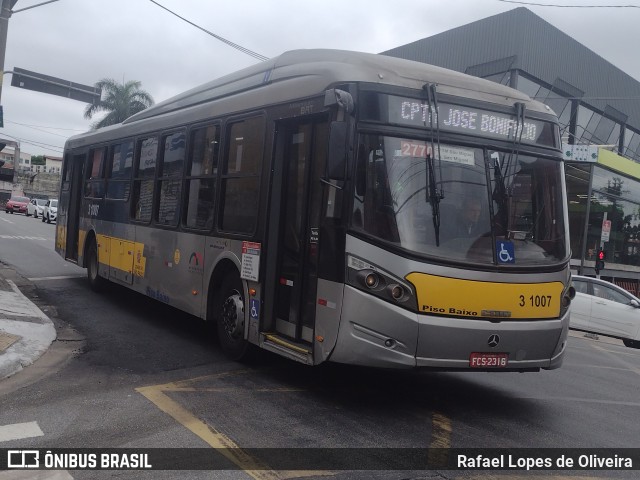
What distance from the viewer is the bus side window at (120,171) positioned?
11.3 meters

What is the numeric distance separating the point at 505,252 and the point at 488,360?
3.34 ft

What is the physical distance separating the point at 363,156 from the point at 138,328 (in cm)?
550

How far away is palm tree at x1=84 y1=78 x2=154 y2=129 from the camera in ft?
155

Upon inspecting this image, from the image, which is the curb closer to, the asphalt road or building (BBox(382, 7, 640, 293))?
the asphalt road

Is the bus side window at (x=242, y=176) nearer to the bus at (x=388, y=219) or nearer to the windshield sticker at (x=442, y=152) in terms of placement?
the bus at (x=388, y=219)

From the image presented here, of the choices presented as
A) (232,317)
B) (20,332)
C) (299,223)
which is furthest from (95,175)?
(299,223)

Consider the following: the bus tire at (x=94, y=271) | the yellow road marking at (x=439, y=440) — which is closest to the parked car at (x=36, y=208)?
the bus tire at (x=94, y=271)

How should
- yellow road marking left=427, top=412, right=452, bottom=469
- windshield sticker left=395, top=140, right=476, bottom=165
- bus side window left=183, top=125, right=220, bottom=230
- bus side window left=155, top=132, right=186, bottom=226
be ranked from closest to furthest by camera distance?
yellow road marking left=427, top=412, right=452, bottom=469
windshield sticker left=395, top=140, right=476, bottom=165
bus side window left=183, top=125, right=220, bottom=230
bus side window left=155, top=132, right=186, bottom=226

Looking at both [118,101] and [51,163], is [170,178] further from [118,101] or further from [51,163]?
[51,163]

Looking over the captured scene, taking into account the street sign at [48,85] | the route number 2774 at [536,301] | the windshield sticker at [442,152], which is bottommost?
the route number 2774 at [536,301]

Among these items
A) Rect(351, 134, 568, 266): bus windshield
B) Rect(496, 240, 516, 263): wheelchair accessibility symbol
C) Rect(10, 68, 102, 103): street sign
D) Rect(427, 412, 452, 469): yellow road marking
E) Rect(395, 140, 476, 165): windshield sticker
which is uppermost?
Rect(10, 68, 102, 103): street sign

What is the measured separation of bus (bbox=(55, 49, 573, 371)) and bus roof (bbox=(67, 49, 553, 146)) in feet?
0.08

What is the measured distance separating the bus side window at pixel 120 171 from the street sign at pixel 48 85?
9.54 metres

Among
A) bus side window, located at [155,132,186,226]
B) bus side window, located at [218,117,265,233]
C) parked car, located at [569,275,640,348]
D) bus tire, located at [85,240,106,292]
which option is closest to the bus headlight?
bus side window, located at [218,117,265,233]
